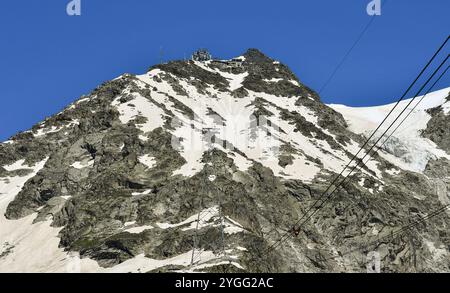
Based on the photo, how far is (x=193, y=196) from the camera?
126 m

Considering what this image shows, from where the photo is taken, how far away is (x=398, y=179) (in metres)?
172

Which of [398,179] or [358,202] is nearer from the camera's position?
[358,202]

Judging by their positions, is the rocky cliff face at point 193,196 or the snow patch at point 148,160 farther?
the snow patch at point 148,160

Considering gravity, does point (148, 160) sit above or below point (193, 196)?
below

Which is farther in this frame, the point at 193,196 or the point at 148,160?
the point at 148,160

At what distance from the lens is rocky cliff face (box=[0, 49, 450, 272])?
11231 cm

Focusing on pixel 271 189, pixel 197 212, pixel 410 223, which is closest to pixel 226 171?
pixel 271 189

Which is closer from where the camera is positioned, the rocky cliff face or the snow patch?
the rocky cliff face

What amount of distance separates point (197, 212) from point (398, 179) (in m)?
76.9

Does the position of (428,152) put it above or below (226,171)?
above

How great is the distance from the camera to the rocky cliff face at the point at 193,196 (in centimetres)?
11231

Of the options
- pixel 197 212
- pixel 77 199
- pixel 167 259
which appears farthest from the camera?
pixel 77 199
